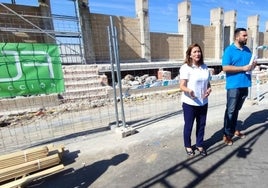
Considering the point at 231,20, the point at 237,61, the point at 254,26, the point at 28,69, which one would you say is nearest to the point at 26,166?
the point at 28,69

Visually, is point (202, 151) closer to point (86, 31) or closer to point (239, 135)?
point (239, 135)

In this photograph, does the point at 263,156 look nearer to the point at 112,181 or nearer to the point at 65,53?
the point at 112,181

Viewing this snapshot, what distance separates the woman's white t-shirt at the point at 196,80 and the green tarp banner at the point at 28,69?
2.43m

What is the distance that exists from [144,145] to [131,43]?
13.8 m

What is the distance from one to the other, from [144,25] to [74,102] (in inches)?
441

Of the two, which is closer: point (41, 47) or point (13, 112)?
point (41, 47)

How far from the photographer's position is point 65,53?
11.6 m

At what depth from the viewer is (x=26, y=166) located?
282 centimetres

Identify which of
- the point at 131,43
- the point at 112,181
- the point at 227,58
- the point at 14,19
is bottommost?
the point at 112,181

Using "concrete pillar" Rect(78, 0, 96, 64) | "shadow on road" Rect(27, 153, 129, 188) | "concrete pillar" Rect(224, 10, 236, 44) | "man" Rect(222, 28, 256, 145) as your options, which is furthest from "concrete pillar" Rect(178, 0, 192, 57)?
"shadow on road" Rect(27, 153, 129, 188)

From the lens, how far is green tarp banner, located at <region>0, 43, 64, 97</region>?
142 inches

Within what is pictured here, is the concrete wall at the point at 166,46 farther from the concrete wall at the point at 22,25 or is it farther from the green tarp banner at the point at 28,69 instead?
the green tarp banner at the point at 28,69

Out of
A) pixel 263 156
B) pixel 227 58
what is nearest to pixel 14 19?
pixel 227 58

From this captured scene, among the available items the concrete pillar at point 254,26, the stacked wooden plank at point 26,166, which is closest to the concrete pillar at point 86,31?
the stacked wooden plank at point 26,166
